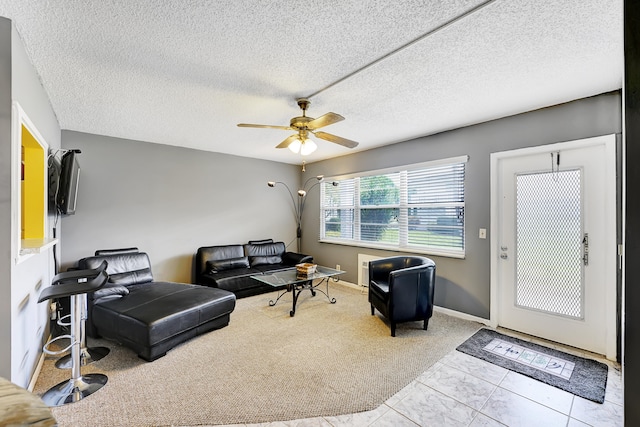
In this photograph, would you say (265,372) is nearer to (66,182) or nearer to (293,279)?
(293,279)

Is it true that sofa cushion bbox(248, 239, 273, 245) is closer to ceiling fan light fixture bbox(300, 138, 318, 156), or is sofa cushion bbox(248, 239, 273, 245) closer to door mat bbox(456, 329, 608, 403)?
ceiling fan light fixture bbox(300, 138, 318, 156)

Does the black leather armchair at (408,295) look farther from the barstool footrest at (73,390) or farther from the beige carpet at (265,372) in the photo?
the barstool footrest at (73,390)

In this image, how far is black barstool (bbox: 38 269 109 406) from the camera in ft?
6.47

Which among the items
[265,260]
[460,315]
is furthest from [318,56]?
[265,260]

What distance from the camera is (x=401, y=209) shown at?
4461mm

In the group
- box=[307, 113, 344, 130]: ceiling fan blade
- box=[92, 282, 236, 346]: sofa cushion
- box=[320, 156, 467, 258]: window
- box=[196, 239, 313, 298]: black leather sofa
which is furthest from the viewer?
box=[196, 239, 313, 298]: black leather sofa

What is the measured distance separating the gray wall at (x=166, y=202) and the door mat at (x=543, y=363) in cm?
416

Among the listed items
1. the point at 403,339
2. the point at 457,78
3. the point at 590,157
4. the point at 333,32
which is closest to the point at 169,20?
the point at 333,32

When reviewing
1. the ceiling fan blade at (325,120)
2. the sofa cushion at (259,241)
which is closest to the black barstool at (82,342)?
the ceiling fan blade at (325,120)

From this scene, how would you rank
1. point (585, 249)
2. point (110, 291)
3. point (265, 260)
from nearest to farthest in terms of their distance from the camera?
point (585, 249) → point (110, 291) → point (265, 260)

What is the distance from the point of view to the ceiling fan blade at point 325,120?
237 centimetres

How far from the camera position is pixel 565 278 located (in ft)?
9.38

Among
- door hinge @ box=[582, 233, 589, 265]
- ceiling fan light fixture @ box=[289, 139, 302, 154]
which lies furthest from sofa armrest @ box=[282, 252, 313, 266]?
door hinge @ box=[582, 233, 589, 265]

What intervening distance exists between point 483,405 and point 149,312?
2863mm
